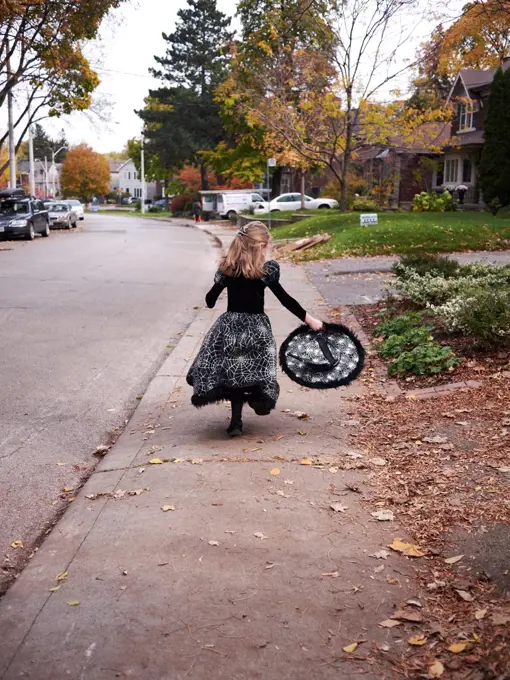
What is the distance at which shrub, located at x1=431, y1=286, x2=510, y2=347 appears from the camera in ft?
26.3

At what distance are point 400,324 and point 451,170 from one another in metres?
39.5

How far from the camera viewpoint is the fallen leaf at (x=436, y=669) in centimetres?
316

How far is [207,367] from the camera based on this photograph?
6.21m

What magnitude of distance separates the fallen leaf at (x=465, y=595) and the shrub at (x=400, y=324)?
5879 mm

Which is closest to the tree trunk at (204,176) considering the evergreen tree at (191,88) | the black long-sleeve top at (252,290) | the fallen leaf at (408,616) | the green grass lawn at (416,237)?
the evergreen tree at (191,88)

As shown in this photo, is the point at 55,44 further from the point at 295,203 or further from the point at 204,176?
the point at 204,176

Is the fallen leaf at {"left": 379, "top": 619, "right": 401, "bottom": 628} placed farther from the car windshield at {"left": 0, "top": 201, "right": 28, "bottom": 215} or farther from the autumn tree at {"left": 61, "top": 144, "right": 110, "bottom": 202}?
the autumn tree at {"left": 61, "top": 144, "right": 110, "bottom": 202}

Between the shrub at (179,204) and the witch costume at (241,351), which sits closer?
the witch costume at (241,351)

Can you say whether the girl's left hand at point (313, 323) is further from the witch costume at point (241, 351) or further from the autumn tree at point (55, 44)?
the autumn tree at point (55, 44)

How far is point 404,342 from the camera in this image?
9016 millimetres

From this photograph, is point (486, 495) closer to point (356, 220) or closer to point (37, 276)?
point (37, 276)

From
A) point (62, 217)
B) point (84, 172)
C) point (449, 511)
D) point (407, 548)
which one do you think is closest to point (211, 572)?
point (407, 548)

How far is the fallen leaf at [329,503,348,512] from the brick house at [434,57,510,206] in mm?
37545

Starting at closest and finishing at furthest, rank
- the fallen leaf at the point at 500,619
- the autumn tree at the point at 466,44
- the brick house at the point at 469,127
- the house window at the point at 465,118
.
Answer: the fallen leaf at the point at 500,619 → the autumn tree at the point at 466,44 → the brick house at the point at 469,127 → the house window at the point at 465,118
